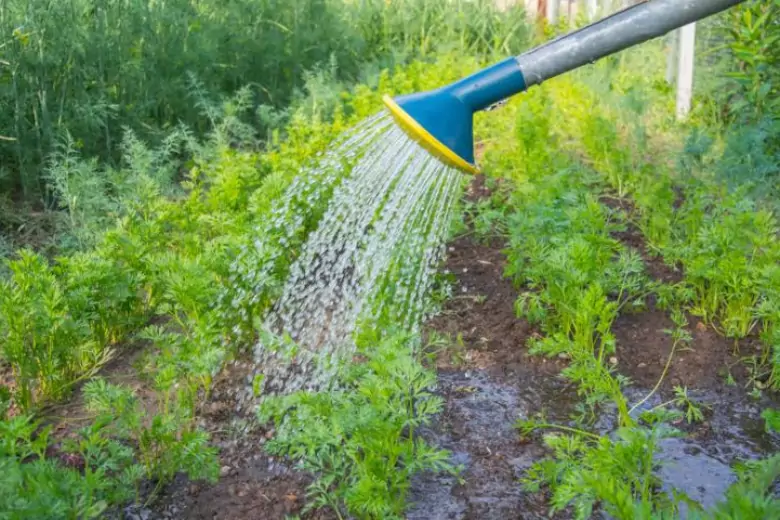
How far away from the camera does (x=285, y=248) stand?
3.65m

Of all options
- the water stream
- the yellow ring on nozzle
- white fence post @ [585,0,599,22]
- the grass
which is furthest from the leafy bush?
the yellow ring on nozzle

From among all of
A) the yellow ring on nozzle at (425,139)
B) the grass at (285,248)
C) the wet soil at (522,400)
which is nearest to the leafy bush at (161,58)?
the grass at (285,248)

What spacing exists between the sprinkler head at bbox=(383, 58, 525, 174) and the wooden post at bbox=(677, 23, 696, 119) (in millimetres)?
4083

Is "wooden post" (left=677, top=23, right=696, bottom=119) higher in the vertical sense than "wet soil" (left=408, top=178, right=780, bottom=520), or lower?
higher

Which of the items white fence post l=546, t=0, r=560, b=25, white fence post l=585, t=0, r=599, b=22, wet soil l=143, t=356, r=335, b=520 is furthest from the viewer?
white fence post l=546, t=0, r=560, b=25

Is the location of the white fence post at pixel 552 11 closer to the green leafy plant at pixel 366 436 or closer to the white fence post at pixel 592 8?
the white fence post at pixel 592 8

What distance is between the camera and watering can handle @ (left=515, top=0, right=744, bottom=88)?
2051mm

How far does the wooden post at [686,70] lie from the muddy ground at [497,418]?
2.37m

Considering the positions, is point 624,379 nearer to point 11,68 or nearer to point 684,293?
point 684,293

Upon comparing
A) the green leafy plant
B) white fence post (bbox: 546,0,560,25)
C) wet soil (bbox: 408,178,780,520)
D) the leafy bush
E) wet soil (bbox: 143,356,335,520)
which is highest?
the leafy bush

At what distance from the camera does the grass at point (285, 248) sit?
2.49 metres

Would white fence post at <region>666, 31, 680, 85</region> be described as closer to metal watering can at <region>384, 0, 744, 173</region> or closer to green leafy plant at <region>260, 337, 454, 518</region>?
green leafy plant at <region>260, 337, 454, 518</region>

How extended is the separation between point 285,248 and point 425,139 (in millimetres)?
1499

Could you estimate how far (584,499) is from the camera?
2.34 meters
